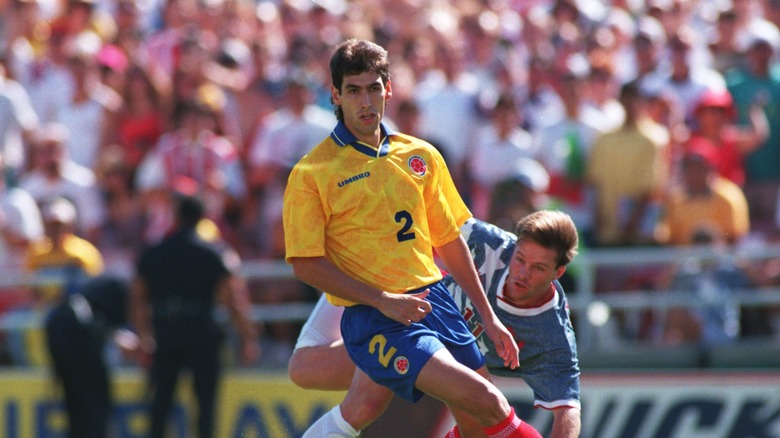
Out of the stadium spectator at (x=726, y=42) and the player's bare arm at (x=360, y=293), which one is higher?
the stadium spectator at (x=726, y=42)

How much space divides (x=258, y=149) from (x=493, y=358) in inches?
219

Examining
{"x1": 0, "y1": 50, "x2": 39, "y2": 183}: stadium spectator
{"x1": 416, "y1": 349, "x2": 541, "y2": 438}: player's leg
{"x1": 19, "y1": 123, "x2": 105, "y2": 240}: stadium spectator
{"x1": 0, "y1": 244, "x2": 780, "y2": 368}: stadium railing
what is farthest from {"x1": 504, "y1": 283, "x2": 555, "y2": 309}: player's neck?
{"x1": 0, "y1": 50, "x2": 39, "y2": 183}: stadium spectator

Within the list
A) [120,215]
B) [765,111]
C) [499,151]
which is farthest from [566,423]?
[120,215]

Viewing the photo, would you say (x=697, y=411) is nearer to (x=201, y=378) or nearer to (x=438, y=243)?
(x=201, y=378)

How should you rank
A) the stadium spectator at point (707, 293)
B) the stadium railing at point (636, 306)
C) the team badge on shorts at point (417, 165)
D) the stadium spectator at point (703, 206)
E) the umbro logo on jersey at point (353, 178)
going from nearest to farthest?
the umbro logo on jersey at point (353, 178)
the team badge on shorts at point (417, 165)
the stadium railing at point (636, 306)
the stadium spectator at point (707, 293)
the stadium spectator at point (703, 206)

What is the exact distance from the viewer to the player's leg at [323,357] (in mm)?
7012

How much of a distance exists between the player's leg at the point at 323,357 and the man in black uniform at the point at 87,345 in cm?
444

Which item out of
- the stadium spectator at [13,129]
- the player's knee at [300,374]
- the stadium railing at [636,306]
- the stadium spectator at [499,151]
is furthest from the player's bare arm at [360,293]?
the stadium spectator at [13,129]

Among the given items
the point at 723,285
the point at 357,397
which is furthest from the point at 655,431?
the point at 357,397

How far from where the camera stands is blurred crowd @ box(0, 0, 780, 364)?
1101cm

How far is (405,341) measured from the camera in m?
6.09

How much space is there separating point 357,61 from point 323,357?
5.49 feet

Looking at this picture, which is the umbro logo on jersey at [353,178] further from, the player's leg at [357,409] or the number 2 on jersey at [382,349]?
the player's leg at [357,409]

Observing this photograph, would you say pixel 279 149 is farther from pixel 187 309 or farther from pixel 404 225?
pixel 404 225
